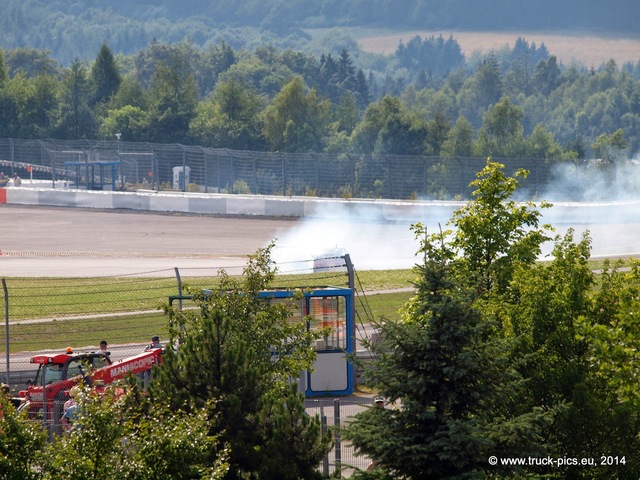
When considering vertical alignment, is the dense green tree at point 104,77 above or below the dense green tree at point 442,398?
above

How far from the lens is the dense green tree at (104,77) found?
10525cm

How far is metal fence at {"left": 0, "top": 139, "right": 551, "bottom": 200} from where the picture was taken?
5706 centimetres

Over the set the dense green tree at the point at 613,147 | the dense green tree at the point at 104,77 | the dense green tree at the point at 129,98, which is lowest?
the dense green tree at the point at 613,147

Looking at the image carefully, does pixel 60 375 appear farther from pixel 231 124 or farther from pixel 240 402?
pixel 231 124

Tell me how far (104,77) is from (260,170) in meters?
50.8

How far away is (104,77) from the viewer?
107 meters

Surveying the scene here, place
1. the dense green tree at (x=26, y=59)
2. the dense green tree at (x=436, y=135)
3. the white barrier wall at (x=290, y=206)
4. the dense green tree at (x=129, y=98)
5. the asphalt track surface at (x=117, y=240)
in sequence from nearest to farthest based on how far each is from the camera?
the asphalt track surface at (x=117, y=240), the white barrier wall at (x=290, y=206), the dense green tree at (x=436, y=135), the dense green tree at (x=129, y=98), the dense green tree at (x=26, y=59)

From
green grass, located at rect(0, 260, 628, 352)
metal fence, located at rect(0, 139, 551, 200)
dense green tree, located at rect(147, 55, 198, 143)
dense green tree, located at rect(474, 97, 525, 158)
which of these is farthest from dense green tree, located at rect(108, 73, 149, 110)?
green grass, located at rect(0, 260, 628, 352)

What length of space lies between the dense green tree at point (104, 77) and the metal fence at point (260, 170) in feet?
125

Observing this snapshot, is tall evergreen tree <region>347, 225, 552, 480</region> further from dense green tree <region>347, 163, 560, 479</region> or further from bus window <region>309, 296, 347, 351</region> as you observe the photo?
bus window <region>309, 296, 347, 351</region>

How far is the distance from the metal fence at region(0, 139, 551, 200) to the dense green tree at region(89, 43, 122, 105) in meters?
38.1

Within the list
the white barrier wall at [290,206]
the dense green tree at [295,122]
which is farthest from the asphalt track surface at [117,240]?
the dense green tree at [295,122]

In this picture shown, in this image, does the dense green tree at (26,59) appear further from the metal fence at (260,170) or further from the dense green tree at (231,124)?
the metal fence at (260,170)

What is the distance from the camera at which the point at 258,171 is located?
60.4 metres
